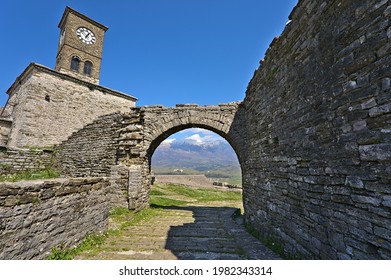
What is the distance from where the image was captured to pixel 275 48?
514cm

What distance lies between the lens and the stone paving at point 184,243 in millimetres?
4027

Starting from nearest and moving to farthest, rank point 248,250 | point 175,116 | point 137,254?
point 137,254 < point 248,250 < point 175,116

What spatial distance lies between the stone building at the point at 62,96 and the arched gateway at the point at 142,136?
28.7 ft

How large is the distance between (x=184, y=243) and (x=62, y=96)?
17742mm

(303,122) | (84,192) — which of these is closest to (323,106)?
(303,122)

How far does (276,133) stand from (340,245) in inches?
104

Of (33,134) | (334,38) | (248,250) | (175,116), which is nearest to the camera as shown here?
(334,38)

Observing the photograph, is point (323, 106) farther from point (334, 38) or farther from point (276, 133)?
point (276, 133)

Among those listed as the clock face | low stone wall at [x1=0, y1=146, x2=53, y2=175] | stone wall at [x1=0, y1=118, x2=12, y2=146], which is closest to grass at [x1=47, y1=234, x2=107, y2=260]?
low stone wall at [x1=0, y1=146, x2=53, y2=175]

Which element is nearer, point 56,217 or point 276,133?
point 56,217

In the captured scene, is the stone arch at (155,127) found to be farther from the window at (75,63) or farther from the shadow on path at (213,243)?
the window at (75,63)

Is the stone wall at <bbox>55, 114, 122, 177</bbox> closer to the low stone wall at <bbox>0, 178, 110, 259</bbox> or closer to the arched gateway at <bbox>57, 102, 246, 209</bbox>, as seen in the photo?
the arched gateway at <bbox>57, 102, 246, 209</bbox>

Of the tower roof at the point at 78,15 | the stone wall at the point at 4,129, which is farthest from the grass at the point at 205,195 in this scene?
the tower roof at the point at 78,15

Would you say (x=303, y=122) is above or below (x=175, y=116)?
below
